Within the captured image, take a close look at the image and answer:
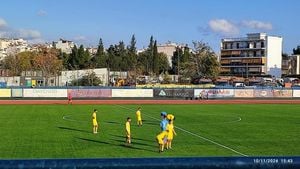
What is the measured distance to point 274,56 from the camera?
16800 cm

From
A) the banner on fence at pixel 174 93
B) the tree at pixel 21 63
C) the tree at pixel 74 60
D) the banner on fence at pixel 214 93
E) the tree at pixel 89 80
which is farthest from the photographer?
the tree at pixel 74 60

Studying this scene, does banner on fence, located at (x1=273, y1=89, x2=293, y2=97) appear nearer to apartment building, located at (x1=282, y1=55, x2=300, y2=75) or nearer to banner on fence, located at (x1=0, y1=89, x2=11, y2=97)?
banner on fence, located at (x1=0, y1=89, x2=11, y2=97)

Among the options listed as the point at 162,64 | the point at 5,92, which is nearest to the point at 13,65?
the point at 162,64

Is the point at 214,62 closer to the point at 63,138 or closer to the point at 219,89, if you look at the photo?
the point at 219,89

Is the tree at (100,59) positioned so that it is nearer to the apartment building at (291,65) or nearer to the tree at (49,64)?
the tree at (49,64)

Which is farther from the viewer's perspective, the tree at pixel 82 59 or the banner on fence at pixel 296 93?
the tree at pixel 82 59

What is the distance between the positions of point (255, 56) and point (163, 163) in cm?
16945

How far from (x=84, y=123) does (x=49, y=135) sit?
8.67 meters

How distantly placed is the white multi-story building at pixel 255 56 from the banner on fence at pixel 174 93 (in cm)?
8976

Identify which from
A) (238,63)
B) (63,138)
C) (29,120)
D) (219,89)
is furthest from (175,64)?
(63,138)

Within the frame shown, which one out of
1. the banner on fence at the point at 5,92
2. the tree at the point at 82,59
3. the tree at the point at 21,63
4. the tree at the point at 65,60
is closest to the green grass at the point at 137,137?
the banner on fence at the point at 5,92

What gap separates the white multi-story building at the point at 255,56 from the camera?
6535 inches

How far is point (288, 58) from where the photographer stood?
19888 centimetres

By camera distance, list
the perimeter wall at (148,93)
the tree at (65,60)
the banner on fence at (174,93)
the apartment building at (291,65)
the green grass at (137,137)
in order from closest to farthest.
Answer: the green grass at (137,137), the perimeter wall at (148,93), the banner on fence at (174,93), the tree at (65,60), the apartment building at (291,65)
